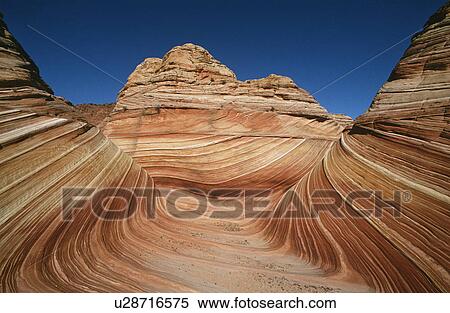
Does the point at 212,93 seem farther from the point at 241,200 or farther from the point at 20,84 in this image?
the point at 20,84

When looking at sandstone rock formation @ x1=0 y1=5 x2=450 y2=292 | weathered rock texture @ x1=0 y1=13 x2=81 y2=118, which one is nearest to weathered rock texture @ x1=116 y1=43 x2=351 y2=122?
sandstone rock formation @ x1=0 y1=5 x2=450 y2=292

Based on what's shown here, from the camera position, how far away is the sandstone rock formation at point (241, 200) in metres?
2.63

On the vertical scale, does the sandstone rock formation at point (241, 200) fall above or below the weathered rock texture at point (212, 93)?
below

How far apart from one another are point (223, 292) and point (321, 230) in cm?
149

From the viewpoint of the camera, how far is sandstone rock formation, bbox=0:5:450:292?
263 centimetres

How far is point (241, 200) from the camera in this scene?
5.58m

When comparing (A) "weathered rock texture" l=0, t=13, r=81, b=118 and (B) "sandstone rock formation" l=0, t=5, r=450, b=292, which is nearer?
(B) "sandstone rock formation" l=0, t=5, r=450, b=292

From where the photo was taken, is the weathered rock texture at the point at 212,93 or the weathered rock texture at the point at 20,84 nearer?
the weathered rock texture at the point at 20,84

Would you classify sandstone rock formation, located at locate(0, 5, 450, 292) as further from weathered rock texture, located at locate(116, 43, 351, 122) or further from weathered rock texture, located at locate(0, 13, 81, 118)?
weathered rock texture, located at locate(116, 43, 351, 122)

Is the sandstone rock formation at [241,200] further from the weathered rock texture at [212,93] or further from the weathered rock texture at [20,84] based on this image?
the weathered rock texture at [212,93]

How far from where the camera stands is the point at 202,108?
6289mm

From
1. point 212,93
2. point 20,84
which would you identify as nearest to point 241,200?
point 212,93

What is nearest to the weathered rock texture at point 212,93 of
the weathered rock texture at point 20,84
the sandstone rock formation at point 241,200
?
the sandstone rock formation at point 241,200
